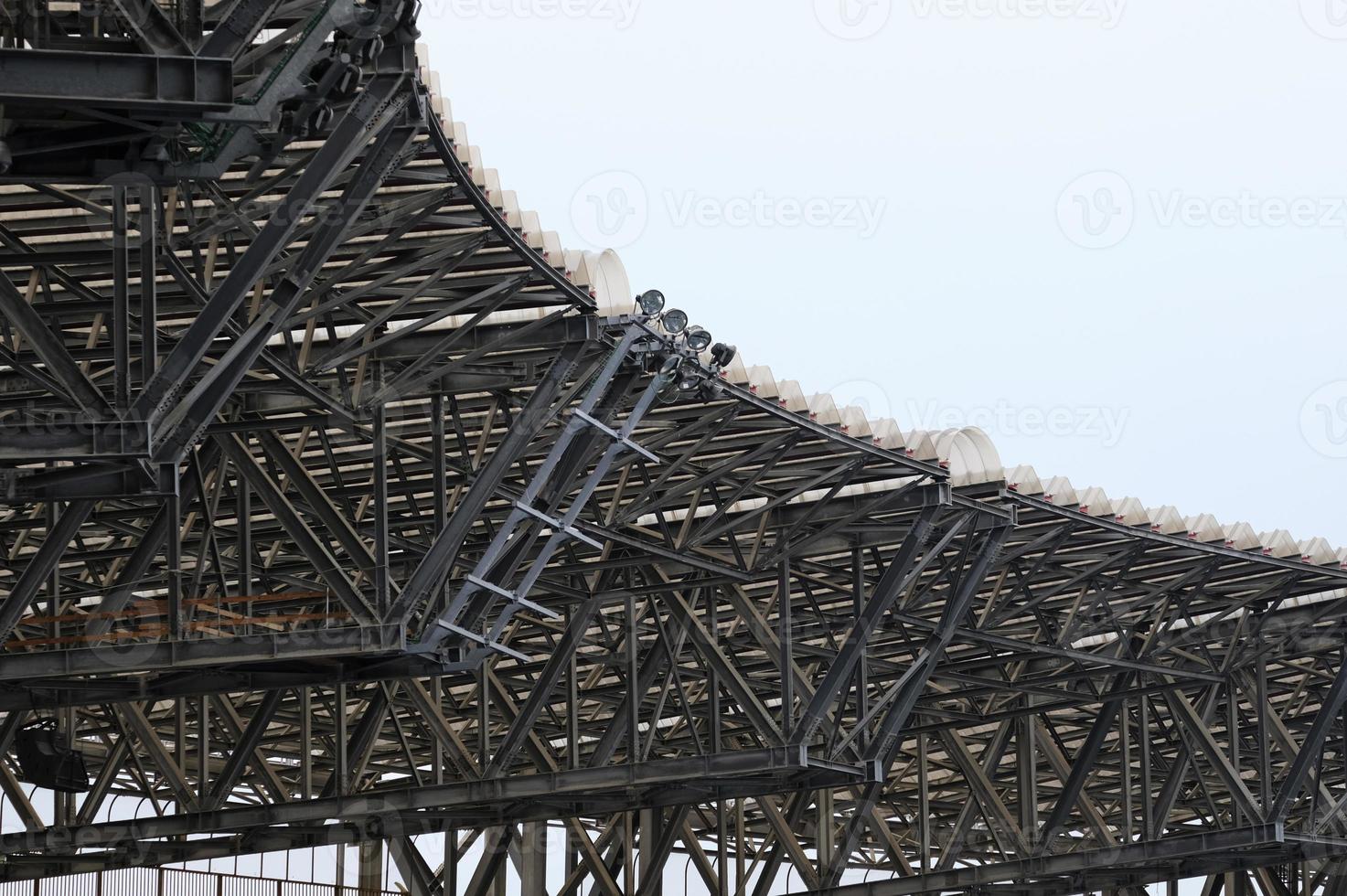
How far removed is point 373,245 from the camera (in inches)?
1154

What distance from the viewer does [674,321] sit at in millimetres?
31891

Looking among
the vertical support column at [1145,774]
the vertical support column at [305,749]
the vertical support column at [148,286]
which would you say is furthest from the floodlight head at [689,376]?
the vertical support column at [1145,774]

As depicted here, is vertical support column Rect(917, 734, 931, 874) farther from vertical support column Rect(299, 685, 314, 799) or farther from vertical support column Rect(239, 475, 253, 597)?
vertical support column Rect(239, 475, 253, 597)

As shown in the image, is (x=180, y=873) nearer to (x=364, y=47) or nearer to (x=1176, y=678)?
(x=1176, y=678)

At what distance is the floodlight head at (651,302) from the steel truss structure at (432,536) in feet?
1.36

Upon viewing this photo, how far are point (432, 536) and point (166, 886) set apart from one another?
858cm

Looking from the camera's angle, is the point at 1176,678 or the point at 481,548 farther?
the point at 1176,678

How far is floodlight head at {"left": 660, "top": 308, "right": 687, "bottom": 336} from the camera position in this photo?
3183cm

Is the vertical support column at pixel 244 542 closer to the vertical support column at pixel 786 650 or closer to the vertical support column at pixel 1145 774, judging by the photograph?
the vertical support column at pixel 786 650

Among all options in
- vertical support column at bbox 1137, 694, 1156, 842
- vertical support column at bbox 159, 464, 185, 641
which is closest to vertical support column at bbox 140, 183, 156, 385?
vertical support column at bbox 159, 464, 185, 641

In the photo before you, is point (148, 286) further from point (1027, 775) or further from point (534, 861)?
point (534, 861)

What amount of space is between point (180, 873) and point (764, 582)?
44.6 ft

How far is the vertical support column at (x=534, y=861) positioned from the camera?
60.4m

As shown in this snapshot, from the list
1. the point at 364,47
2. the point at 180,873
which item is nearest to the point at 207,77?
the point at 364,47
